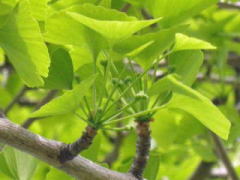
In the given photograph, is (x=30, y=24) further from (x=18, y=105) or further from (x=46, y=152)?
(x=18, y=105)

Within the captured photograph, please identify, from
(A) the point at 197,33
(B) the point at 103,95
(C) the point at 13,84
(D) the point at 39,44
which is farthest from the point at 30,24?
(C) the point at 13,84

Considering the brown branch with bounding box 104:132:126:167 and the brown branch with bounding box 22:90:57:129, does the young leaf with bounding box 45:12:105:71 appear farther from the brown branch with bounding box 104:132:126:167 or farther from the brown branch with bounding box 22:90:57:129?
the brown branch with bounding box 104:132:126:167

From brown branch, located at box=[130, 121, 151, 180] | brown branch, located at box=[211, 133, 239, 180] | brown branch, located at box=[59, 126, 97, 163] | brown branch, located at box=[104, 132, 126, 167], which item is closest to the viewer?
brown branch, located at box=[59, 126, 97, 163]

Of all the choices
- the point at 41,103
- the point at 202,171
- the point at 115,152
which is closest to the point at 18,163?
the point at 41,103

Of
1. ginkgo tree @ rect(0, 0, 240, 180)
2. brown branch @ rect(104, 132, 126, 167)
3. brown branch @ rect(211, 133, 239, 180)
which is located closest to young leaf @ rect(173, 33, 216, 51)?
ginkgo tree @ rect(0, 0, 240, 180)

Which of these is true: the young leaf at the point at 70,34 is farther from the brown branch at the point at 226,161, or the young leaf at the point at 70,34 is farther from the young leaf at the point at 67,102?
the brown branch at the point at 226,161

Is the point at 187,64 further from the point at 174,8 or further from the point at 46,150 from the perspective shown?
the point at 46,150
